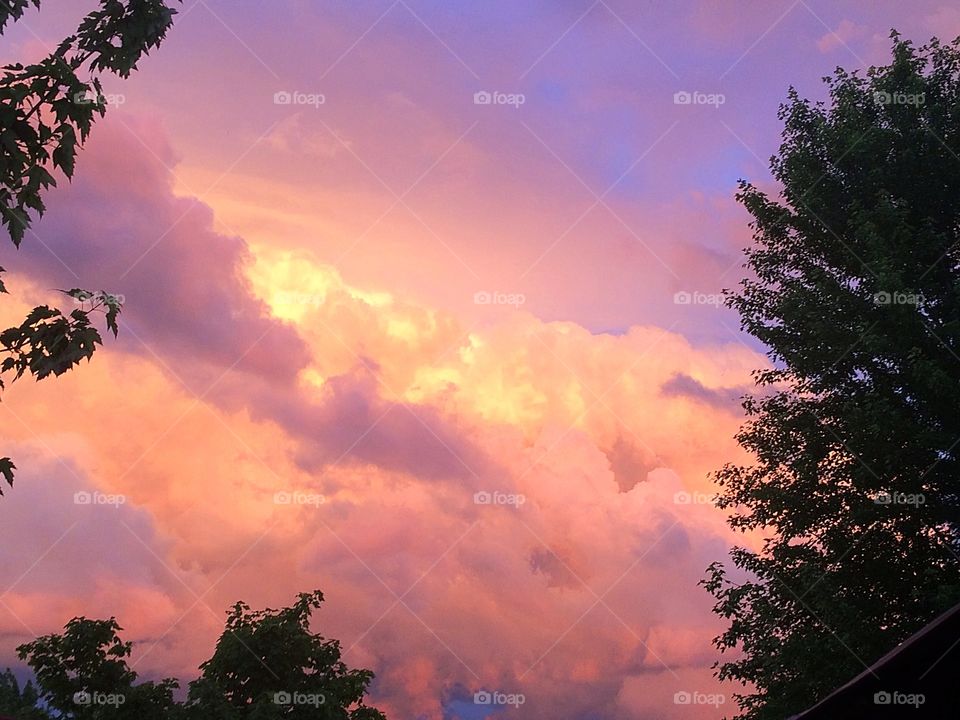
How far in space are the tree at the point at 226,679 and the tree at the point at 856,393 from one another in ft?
34.9

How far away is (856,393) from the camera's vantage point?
16.6 metres

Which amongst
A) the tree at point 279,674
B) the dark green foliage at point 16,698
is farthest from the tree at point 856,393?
the dark green foliage at point 16,698

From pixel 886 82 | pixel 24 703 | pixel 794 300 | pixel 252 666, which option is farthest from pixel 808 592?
pixel 24 703

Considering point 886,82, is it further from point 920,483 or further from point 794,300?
point 920,483

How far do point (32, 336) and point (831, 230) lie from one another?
16.0 m

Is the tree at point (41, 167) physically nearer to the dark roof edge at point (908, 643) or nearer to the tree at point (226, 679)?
the dark roof edge at point (908, 643)

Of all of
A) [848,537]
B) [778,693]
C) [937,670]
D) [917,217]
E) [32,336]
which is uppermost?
[917,217]

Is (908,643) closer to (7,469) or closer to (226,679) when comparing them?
(7,469)

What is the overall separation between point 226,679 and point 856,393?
16.5m

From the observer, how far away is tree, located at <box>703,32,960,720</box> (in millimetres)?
14906

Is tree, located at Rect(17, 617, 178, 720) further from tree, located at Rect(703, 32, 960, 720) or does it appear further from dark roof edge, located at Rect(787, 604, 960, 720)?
dark roof edge, located at Rect(787, 604, 960, 720)

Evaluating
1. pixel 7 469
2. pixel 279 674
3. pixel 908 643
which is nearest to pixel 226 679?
pixel 279 674

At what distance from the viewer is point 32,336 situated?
7.03 meters

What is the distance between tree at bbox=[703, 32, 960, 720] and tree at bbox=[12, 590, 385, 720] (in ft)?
34.9
